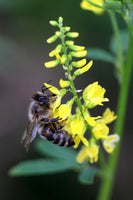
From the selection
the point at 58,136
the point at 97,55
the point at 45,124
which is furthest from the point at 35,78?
the point at 58,136

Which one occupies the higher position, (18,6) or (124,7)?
(18,6)

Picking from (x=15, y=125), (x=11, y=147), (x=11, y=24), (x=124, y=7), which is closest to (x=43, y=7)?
(x=11, y=24)

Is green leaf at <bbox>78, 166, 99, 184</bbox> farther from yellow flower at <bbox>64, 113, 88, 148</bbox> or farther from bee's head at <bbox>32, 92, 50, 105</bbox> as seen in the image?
bee's head at <bbox>32, 92, 50, 105</bbox>

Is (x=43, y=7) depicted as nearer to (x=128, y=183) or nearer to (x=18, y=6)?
(x=18, y=6)

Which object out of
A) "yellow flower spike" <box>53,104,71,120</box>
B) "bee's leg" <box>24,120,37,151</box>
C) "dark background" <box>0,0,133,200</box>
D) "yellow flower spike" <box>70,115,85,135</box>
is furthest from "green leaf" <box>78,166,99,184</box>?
"dark background" <box>0,0,133,200</box>

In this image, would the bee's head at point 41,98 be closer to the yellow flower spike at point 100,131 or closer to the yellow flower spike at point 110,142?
the yellow flower spike at point 100,131

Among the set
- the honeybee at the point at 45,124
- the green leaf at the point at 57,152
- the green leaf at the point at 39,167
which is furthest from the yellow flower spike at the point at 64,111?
the green leaf at the point at 57,152

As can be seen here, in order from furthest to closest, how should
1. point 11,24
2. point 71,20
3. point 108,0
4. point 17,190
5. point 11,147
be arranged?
1. point 11,24
2. point 71,20
3. point 11,147
4. point 17,190
5. point 108,0
